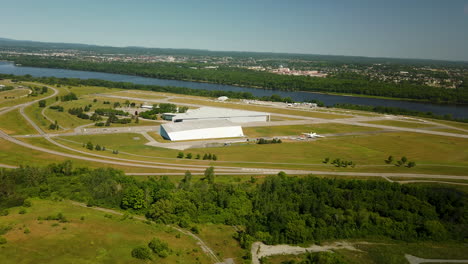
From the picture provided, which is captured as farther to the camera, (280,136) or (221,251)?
(280,136)

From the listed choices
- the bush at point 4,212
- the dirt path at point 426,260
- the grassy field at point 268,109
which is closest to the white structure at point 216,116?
the grassy field at point 268,109

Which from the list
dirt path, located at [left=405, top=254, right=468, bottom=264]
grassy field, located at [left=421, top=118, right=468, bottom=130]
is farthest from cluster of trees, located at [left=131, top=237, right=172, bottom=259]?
grassy field, located at [left=421, top=118, right=468, bottom=130]

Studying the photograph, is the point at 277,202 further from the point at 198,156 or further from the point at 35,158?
the point at 35,158

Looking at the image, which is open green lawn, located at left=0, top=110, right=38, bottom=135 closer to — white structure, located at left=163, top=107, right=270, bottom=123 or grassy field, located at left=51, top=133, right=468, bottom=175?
grassy field, located at left=51, top=133, right=468, bottom=175

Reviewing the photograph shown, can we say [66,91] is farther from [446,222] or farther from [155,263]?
[446,222]

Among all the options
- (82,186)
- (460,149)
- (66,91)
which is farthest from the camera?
(66,91)

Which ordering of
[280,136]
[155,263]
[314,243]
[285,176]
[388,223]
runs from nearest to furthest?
[155,263] < [314,243] < [388,223] < [285,176] < [280,136]

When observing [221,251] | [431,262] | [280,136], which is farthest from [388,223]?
[280,136]

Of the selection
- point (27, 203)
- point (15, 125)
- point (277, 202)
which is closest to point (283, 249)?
point (277, 202)
